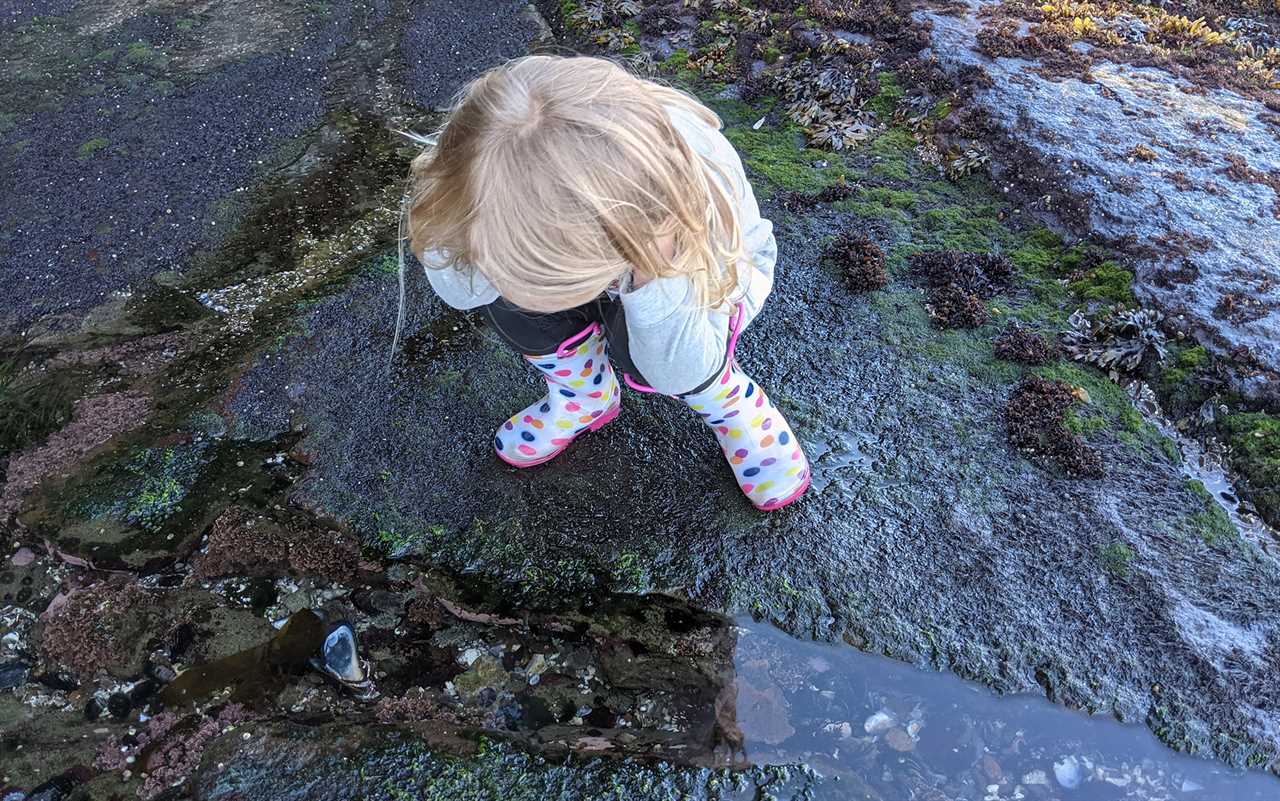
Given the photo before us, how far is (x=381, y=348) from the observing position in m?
3.83

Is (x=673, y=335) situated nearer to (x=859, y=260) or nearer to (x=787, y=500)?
(x=787, y=500)

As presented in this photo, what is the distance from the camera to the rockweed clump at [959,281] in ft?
12.3

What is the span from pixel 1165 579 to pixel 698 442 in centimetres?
170

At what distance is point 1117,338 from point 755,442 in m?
1.73

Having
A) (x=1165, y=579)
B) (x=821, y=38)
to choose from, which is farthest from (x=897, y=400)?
(x=821, y=38)

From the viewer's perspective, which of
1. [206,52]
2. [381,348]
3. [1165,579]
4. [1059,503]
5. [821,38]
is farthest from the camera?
[206,52]

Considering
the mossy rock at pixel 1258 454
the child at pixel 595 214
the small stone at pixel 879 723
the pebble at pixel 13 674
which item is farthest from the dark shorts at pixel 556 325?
the mossy rock at pixel 1258 454

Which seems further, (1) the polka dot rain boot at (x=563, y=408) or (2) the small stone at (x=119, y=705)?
(1) the polka dot rain boot at (x=563, y=408)

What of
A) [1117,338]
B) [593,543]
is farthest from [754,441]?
[1117,338]

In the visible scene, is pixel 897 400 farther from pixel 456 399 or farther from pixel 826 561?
pixel 456 399

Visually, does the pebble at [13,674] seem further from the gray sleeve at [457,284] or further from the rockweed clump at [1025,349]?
the rockweed clump at [1025,349]

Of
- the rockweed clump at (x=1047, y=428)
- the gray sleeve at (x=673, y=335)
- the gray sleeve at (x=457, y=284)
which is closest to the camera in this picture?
the gray sleeve at (x=673, y=335)

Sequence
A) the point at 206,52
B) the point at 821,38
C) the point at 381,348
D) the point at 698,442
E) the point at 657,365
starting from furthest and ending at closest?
the point at 206,52, the point at 821,38, the point at 381,348, the point at 698,442, the point at 657,365

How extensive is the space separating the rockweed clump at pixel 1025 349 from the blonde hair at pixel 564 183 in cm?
196
